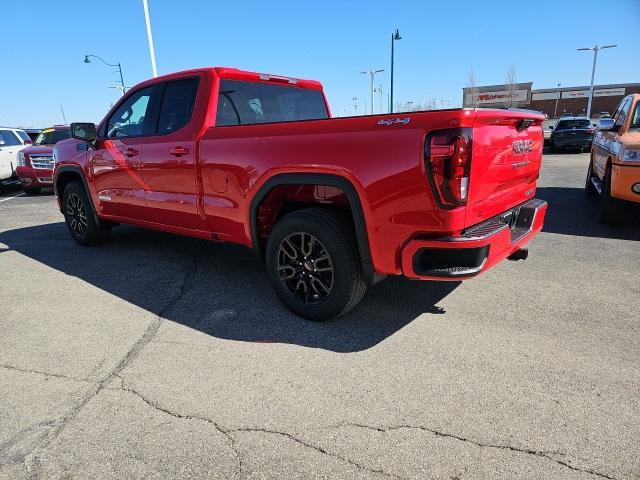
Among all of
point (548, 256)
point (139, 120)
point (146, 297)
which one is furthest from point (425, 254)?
point (139, 120)

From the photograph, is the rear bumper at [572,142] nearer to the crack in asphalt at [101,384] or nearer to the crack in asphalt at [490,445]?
the crack in asphalt at [101,384]

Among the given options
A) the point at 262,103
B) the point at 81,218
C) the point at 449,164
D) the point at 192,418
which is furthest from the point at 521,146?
the point at 81,218

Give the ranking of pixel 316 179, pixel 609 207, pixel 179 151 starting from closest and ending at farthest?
pixel 316 179
pixel 179 151
pixel 609 207

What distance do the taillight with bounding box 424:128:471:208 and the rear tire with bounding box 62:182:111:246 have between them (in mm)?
4674

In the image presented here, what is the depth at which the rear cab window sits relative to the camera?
4.08 m

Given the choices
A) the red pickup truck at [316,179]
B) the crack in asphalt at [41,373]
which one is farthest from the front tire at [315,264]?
the crack in asphalt at [41,373]

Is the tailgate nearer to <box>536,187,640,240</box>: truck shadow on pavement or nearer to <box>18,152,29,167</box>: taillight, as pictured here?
<box>536,187,640,240</box>: truck shadow on pavement

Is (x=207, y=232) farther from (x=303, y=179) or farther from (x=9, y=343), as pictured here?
(x=9, y=343)

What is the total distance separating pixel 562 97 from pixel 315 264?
67.5m

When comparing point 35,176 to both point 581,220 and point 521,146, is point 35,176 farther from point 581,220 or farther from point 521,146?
point 581,220

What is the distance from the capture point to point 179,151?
4031mm

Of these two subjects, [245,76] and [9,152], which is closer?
[245,76]

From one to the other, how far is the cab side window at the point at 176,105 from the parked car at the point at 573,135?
19.2 m

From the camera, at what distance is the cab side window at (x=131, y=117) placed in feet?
15.2
